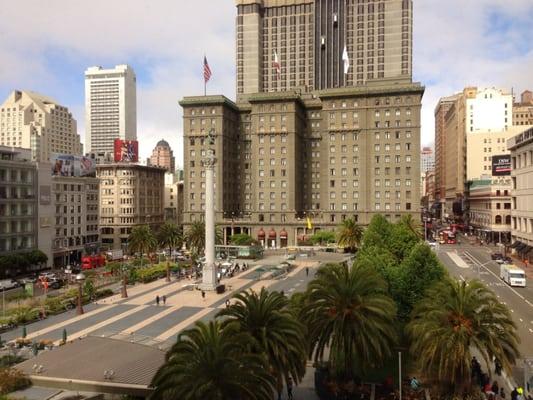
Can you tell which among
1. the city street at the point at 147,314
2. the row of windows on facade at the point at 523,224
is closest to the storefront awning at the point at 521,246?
the row of windows on facade at the point at 523,224

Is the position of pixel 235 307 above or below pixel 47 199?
below

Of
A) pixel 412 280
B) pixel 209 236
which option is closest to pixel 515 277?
pixel 412 280

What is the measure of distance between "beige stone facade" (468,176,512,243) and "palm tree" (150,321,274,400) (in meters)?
122

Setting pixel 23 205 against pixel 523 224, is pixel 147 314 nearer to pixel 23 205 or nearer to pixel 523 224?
pixel 23 205

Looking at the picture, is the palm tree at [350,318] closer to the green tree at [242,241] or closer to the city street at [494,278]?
the city street at [494,278]

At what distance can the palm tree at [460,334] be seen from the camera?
25.8m

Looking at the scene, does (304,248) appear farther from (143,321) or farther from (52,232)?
(143,321)

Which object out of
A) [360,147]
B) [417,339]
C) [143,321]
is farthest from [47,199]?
[417,339]

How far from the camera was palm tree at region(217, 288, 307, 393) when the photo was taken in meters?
24.8

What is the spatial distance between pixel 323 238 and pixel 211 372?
97.1 meters

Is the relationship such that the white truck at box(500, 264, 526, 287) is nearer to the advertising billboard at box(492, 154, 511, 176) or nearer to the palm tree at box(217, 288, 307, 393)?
the palm tree at box(217, 288, 307, 393)

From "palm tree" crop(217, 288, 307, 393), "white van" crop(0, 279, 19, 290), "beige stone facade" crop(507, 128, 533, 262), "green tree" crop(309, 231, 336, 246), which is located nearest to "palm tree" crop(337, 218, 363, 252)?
"green tree" crop(309, 231, 336, 246)

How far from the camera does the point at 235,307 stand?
2653cm

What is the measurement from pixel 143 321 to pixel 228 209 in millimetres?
81100
